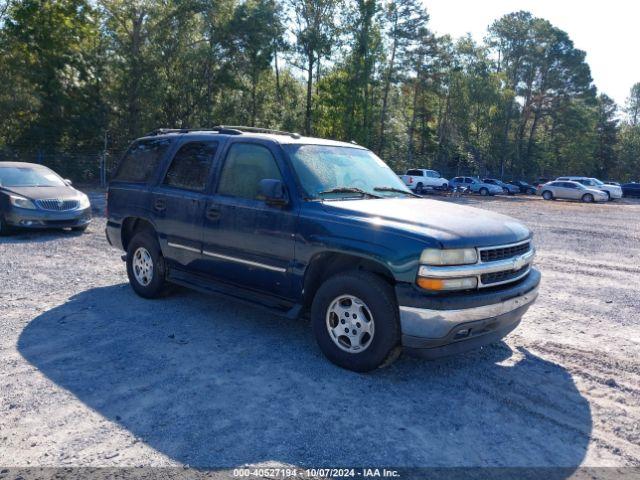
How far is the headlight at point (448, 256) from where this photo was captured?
148 inches

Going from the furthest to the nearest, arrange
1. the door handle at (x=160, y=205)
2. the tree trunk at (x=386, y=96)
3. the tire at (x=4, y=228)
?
the tree trunk at (x=386, y=96) → the tire at (x=4, y=228) → the door handle at (x=160, y=205)

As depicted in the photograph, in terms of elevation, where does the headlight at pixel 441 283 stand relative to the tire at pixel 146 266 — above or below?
above

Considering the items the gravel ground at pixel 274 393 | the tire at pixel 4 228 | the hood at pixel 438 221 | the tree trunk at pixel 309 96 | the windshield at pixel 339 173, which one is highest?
→ the tree trunk at pixel 309 96

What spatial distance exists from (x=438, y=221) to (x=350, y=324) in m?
1.14

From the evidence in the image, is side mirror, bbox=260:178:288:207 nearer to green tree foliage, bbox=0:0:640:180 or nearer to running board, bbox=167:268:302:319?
running board, bbox=167:268:302:319

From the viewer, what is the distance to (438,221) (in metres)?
4.16

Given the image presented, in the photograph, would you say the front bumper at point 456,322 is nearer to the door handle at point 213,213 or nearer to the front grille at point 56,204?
the door handle at point 213,213

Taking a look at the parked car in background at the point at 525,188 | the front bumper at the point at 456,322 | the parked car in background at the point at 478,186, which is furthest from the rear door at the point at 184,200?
the parked car in background at the point at 525,188

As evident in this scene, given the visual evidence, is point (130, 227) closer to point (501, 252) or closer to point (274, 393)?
point (274, 393)

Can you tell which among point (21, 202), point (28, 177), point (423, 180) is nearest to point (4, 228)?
point (21, 202)

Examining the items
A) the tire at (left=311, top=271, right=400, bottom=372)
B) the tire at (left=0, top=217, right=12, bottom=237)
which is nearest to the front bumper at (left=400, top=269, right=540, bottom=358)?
the tire at (left=311, top=271, right=400, bottom=372)

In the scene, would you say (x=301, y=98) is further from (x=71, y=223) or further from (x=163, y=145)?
(x=163, y=145)

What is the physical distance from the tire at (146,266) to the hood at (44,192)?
555cm

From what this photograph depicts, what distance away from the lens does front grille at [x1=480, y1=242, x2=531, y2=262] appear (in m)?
4.03
